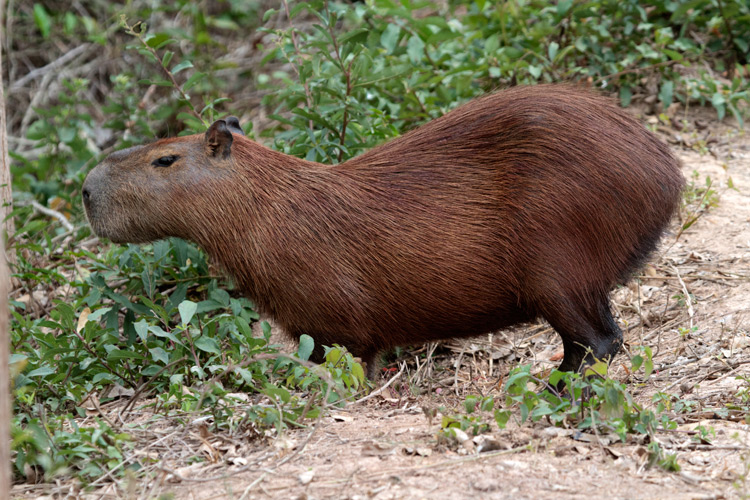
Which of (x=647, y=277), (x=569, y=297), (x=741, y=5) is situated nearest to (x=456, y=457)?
(x=569, y=297)

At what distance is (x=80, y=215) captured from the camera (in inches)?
260

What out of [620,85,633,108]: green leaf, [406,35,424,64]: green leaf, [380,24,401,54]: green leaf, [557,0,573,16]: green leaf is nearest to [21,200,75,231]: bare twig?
[380,24,401,54]: green leaf

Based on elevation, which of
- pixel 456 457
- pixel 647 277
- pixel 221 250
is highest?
pixel 221 250

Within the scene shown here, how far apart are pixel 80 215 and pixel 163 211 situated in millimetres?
2561

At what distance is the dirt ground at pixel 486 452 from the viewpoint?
2918 mm

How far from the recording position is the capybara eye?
14.4 ft

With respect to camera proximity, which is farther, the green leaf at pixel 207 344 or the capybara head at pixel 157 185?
the capybara head at pixel 157 185

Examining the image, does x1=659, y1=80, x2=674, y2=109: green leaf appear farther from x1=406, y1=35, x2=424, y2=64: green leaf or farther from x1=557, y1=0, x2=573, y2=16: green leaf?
x1=406, y1=35, x2=424, y2=64: green leaf

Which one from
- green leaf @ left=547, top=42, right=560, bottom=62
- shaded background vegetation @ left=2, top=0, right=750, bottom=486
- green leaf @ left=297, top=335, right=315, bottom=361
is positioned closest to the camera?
green leaf @ left=297, top=335, right=315, bottom=361

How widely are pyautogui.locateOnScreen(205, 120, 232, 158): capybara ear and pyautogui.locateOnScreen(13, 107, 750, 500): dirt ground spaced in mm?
1404

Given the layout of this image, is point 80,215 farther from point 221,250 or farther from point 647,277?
point 647,277

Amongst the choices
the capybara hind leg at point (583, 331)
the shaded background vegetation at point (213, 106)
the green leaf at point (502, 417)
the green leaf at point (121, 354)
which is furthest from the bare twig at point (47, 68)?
the green leaf at point (502, 417)

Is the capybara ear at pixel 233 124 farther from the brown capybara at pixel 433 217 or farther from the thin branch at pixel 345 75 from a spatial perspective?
the thin branch at pixel 345 75

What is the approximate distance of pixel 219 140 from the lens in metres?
4.34
